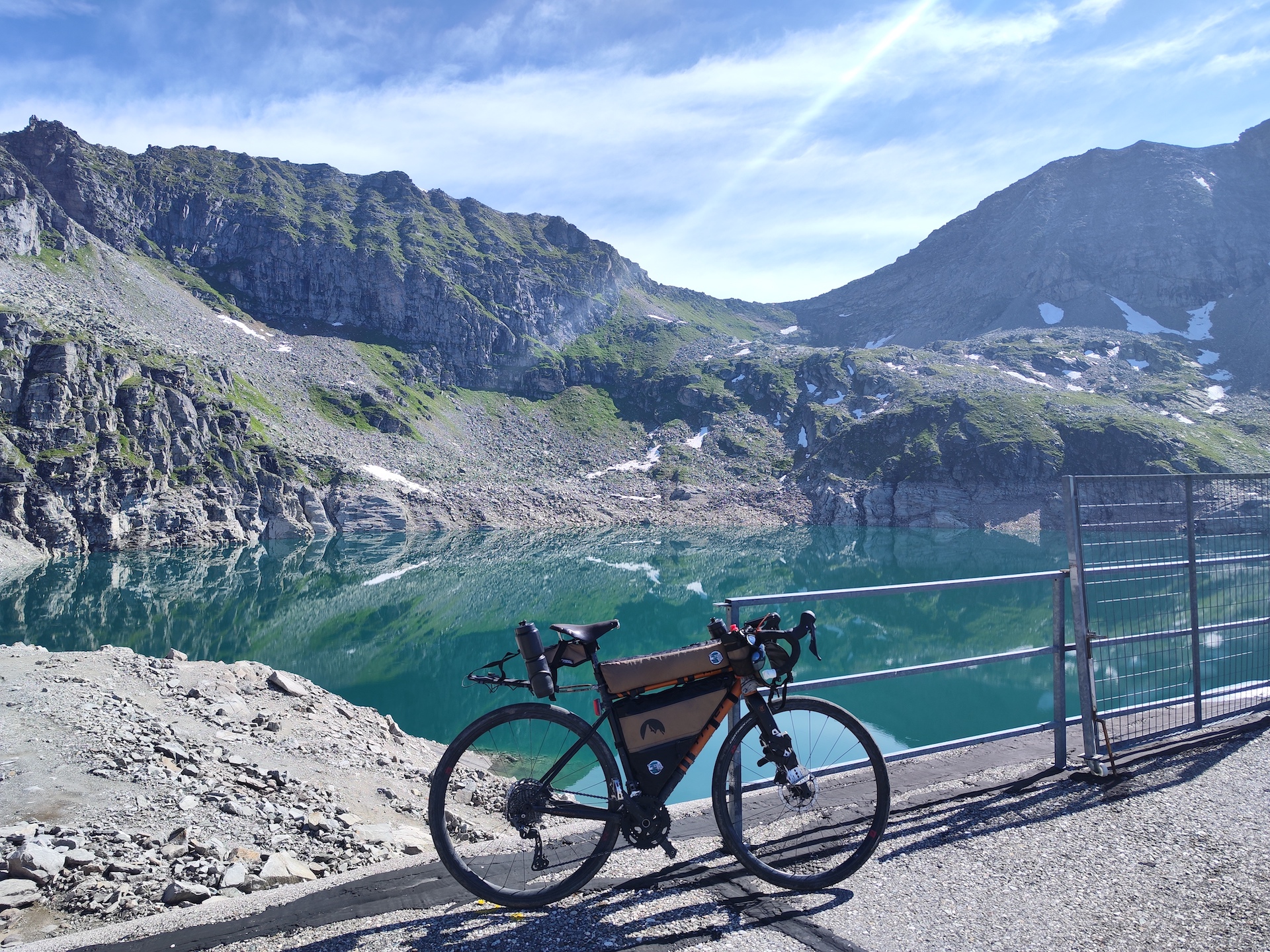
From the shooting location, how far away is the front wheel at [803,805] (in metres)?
4.16

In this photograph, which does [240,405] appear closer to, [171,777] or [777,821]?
[171,777]

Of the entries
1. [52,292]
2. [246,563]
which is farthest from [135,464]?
[52,292]

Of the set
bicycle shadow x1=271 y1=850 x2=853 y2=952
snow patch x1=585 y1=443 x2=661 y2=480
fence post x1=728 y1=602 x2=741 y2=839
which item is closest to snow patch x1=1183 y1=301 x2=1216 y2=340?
snow patch x1=585 y1=443 x2=661 y2=480

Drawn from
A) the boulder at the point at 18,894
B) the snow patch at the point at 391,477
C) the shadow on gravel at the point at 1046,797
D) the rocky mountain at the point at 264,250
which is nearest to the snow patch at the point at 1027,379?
the rocky mountain at the point at 264,250

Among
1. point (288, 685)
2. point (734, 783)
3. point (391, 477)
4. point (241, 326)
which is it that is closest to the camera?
point (734, 783)

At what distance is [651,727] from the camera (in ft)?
13.3

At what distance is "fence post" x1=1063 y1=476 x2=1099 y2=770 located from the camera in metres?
5.76

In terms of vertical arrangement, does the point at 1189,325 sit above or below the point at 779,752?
above

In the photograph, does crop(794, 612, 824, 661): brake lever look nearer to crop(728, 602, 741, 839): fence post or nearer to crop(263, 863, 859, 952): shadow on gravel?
crop(728, 602, 741, 839): fence post

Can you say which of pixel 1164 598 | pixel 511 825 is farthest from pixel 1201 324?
pixel 511 825

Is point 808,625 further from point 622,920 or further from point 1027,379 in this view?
point 1027,379

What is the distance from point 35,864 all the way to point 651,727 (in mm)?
5869

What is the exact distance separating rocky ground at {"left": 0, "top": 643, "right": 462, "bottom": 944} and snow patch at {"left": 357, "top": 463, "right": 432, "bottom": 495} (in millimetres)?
99269

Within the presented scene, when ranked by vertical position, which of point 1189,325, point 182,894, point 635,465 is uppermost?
point 1189,325
